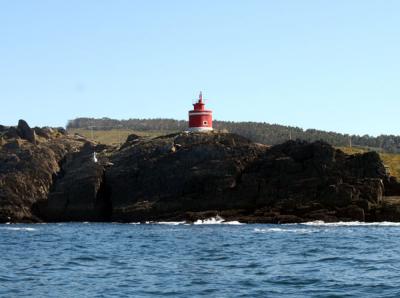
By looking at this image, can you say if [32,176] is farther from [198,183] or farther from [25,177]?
[198,183]

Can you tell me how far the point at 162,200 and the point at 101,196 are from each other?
34.1ft

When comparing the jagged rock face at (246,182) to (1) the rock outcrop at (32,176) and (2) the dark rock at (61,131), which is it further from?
(2) the dark rock at (61,131)

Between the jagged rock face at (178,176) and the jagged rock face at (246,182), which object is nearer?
the jagged rock face at (246,182)

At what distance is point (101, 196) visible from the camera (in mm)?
106062

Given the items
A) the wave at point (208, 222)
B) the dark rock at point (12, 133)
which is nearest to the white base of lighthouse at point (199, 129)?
the wave at point (208, 222)

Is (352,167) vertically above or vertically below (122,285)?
above

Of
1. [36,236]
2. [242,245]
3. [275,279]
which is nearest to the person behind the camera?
[275,279]

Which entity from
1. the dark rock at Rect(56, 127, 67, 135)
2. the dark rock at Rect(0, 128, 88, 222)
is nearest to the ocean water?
the dark rock at Rect(0, 128, 88, 222)

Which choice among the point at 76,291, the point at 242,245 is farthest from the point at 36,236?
the point at 76,291

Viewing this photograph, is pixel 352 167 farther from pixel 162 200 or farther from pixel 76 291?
pixel 76 291

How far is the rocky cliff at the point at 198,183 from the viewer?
94.5 metres

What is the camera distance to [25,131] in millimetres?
124125

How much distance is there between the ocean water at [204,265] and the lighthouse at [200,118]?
51.7 metres

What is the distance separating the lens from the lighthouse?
119 m
